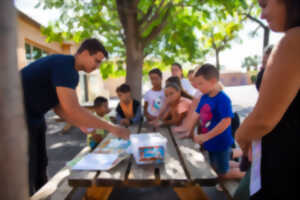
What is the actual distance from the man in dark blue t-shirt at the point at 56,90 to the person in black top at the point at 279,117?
4.83 feet

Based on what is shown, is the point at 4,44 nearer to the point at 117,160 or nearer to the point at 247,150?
the point at 247,150

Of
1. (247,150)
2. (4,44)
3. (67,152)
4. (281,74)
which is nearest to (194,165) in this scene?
(247,150)

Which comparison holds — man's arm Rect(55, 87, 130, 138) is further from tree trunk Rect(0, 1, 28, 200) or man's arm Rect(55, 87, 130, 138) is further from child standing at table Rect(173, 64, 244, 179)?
tree trunk Rect(0, 1, 28, 200)

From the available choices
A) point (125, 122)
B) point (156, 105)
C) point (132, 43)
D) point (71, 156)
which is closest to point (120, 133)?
point (125, 122)

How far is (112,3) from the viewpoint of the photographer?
6.86 m

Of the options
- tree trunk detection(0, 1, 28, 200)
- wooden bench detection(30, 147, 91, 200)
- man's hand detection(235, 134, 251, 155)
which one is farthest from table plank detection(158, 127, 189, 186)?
tree trunk detection(0, 1, 28, 200)

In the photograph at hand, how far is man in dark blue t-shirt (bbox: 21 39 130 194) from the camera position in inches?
84.2

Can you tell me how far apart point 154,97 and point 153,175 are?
2.70 metres

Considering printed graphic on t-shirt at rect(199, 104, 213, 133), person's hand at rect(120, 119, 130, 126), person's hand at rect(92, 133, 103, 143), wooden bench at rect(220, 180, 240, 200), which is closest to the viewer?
wooden bench at rect(220, 180, 240, 200)

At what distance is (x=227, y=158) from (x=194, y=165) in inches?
30.3

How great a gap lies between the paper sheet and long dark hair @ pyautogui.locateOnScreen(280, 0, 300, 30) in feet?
4.87

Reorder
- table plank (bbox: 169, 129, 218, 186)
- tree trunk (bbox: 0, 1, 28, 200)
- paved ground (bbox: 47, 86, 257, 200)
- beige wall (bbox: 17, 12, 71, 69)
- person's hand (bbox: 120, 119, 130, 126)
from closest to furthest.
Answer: tree trunk (bbox: 0, 1, 28, 200) < table plank (bbox: 169, 129, 218, 186) < paved ground (bbox: 47, 86, 257, 200) < person's hand (bbox: 120, 119, 130, 126) < beige wall (bbox: 17, 12, 71, 69)

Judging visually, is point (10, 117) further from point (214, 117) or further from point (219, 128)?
point (214, 117)

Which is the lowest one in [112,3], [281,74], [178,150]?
[178,150]
